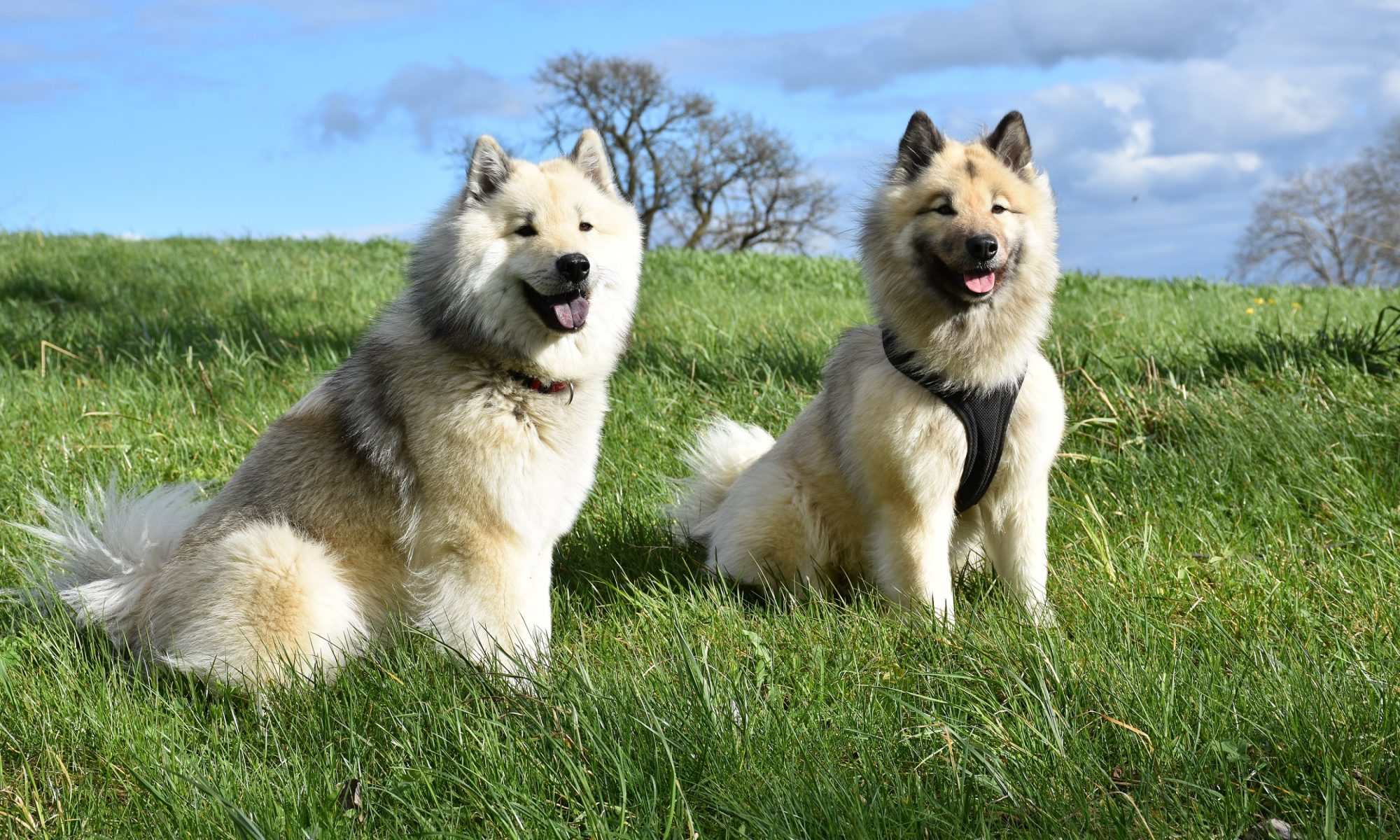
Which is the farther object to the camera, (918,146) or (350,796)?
(918,146)

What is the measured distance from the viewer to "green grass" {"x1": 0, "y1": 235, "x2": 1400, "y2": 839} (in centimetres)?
221

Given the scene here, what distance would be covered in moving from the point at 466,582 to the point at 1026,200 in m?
2.26

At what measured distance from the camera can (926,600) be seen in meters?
3.25

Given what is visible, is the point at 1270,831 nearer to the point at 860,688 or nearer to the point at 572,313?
the point at 860,688

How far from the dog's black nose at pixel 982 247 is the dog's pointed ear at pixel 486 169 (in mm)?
1569

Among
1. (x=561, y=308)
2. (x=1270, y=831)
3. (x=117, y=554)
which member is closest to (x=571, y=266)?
(x=561, y=308)

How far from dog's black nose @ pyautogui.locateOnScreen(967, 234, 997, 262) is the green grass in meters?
1.14

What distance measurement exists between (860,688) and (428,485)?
4.87 ft

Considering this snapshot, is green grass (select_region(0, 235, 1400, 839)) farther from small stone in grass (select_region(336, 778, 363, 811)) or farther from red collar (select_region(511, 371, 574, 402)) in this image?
red collar (select_region(511, 371, 574, 402))

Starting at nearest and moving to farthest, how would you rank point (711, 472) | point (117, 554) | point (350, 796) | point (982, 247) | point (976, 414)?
point (350, 796) → point (982, 247) → point (976, 414) → point (117, 554) → point (711, 472)

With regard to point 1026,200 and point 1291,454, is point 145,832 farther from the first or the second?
point 1291,454

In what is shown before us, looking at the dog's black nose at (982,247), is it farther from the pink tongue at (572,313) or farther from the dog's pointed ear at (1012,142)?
the pink tongue at (572,313)

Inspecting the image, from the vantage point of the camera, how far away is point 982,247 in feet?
10.4

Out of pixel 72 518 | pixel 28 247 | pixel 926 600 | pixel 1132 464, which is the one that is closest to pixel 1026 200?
pixel 926 600
